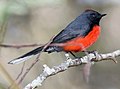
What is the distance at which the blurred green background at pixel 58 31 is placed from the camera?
6.82m

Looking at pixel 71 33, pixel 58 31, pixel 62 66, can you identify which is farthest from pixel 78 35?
pixel 58 31

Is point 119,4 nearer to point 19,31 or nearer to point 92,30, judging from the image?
point 19,31

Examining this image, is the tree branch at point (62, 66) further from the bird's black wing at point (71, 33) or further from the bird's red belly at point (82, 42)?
the bird's black wing at point (71, 33)

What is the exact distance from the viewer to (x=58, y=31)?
744 cm

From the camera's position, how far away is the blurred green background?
6.82m

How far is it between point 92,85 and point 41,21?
1.54 metres

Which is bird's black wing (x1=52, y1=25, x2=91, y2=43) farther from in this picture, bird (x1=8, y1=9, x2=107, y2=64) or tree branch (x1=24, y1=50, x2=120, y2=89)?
tree branch (x1=24, y1=50, x2=120, y2=89)

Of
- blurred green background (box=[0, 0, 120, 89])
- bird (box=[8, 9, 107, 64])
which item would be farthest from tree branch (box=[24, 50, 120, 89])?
blurred green background (box=[0, 0, 120, 89])

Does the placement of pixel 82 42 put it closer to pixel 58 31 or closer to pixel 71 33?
pixel 71 33

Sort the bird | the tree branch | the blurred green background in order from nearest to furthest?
1. the tree branch
2. the bird
3. the blurred green background

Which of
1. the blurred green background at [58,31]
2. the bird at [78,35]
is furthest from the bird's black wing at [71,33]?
the blurred green background at [58,31]

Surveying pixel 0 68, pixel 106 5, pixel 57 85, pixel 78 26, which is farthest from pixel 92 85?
pixel 0 68

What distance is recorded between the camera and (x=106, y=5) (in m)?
8.38

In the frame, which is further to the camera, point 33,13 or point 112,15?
point 112,15
